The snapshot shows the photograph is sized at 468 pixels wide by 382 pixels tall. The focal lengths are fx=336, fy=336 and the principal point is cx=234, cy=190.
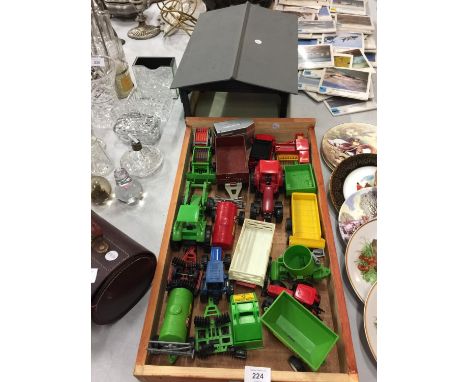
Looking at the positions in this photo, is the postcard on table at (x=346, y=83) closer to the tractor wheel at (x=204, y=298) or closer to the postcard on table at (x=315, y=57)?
the postcard on table at (x=315, y=57)

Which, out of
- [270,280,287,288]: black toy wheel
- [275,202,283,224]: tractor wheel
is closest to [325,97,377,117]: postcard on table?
[275,202,283,224]: tractor wheel

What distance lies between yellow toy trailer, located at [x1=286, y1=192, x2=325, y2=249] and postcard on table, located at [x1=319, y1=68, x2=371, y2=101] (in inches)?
26.8

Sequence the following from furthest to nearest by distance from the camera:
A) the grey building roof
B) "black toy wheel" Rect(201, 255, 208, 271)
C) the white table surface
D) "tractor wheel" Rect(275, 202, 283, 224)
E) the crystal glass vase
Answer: the crystal glass vase, the grey building roof, "tractor wheel" Rect(275, 202, 283, 224), "black toy wheel" Rect(201, 255, 208, 271), the white table surface

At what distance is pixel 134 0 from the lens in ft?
6.65

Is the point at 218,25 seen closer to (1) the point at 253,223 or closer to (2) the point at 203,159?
(2) the point at 203,159

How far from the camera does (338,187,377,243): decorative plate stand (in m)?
1.00

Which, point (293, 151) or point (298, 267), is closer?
point (298, 267)

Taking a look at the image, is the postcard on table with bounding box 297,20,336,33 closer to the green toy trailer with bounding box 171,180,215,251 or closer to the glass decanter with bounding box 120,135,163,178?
the glass decanter with bounding box 120,135,163,178

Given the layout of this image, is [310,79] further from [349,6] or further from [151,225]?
[151,225]

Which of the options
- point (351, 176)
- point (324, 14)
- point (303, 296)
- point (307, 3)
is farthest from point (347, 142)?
point (307, 3)

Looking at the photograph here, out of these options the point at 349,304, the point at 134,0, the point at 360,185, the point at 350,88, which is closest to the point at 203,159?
the point at 360,185

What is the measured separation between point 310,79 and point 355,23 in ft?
2.19

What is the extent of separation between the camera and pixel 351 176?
1120 mm

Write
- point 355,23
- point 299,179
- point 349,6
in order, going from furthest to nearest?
point 349,6 < point 355,23 < point 299,179
